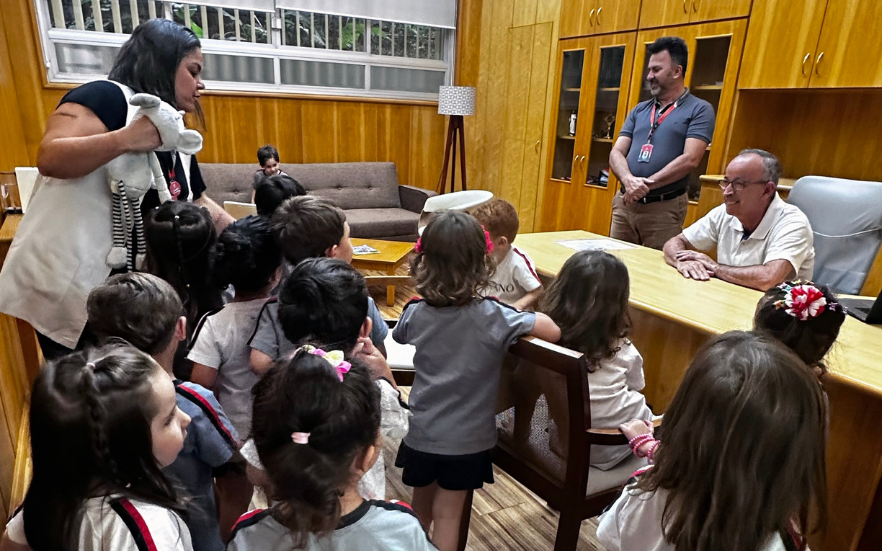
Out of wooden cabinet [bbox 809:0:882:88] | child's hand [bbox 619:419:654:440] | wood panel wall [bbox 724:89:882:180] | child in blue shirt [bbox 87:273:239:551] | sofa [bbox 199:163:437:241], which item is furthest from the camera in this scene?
sofa [bbox 199:163:437:241]

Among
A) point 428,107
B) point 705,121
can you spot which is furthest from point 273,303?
point 428,107

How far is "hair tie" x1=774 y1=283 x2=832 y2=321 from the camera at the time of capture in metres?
1.15

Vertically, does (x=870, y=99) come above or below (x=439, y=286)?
above

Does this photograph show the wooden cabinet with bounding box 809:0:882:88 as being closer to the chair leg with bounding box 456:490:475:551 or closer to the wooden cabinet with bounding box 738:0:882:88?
the wooden cabinet with bounding box 738:0:882:88

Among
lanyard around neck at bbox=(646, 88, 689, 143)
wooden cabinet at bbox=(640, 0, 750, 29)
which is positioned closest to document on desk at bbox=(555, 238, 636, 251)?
lanyard around neck at bbox=(646, 88, 689, 143)

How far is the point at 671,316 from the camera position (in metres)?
1.65

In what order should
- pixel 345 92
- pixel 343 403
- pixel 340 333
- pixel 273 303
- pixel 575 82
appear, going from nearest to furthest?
pixel 343 403, pixel 340 333, pixel 273 303, pixel 575 82, pixel 345 92

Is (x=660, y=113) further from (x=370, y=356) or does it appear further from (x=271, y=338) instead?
(x=271, y=338)

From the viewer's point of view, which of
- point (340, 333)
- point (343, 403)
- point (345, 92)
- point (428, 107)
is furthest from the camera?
point (428, 107)

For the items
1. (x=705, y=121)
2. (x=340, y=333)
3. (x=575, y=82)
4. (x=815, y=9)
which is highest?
(x=815, y=9)

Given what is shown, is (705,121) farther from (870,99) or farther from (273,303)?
(273,303)

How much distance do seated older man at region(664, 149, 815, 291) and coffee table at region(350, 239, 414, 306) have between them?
1.68 meters

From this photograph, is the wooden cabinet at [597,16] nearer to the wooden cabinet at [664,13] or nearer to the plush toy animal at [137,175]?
the wooden cabinet at [664,13]

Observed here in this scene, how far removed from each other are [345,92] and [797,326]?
449cm
